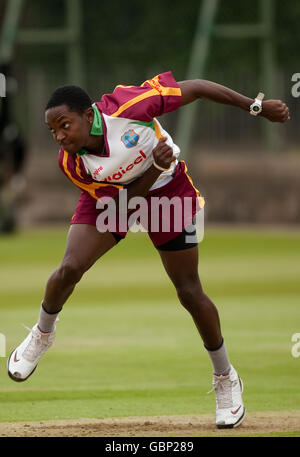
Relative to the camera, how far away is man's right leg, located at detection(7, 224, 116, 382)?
23.0ft

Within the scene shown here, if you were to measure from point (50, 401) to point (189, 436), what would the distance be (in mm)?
1721

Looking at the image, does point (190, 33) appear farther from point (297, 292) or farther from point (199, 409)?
point (199, 409)

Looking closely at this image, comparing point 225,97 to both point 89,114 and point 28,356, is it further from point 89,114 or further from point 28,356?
point 28,356

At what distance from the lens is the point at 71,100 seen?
274 inches

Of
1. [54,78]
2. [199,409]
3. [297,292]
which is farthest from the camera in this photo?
[54,78]

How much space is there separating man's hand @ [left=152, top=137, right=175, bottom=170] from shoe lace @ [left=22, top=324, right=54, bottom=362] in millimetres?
1403

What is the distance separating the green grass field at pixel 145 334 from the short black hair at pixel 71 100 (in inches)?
85.1

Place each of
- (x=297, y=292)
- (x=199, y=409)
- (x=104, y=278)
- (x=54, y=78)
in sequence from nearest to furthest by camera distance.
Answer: (x=199, y=409) < (x=297, y=292) < (x=104, y=278) < (x=54, y=78)

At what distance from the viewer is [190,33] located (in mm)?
32094

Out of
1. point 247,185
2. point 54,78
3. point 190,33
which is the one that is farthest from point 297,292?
point 190,33

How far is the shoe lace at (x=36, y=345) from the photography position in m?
7.27

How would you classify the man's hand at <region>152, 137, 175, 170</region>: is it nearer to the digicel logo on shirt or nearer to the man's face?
the digicel logo on shirt

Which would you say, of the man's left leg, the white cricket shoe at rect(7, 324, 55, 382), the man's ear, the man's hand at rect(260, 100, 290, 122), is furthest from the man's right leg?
the man's hand at rect(260, 100, 290, 122)

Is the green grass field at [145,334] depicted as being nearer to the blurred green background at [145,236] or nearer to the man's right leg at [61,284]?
the blurred green background at [145,236]
